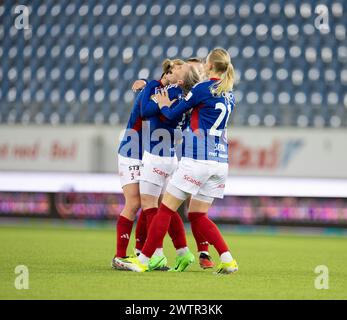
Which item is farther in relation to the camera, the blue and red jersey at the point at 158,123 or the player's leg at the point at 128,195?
the player's leg at the point at 128,195

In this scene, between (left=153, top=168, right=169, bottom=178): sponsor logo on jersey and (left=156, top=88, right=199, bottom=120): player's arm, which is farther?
(left=153, top=168, right=169, bottom=178): sponsor logo on jersey

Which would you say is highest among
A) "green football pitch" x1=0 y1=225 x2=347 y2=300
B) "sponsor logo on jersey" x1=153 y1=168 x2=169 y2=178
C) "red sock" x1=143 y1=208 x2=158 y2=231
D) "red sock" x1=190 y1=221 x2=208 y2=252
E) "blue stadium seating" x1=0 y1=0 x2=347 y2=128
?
"blue stadium seating" x1=0 y1=0 x2=347 y2=128

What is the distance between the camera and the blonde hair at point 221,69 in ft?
22.1

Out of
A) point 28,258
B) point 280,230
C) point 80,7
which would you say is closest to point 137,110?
point 28,258

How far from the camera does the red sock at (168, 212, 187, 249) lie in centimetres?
734

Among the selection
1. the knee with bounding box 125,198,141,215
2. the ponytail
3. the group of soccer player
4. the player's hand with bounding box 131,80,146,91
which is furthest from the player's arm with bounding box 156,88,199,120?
the knee with bounding box 125,198,141,215

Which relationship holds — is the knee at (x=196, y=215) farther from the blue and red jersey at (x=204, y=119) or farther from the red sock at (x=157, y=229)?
the blue and red jersey at (x=204, y=119)

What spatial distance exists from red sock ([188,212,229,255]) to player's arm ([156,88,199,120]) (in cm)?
78

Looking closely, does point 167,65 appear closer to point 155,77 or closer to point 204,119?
point 204,119

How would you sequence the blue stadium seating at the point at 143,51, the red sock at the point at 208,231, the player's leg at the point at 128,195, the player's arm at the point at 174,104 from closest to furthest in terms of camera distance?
the player's arm at the point at 174,104 < the red sock at the point at 208,231 < the player's leg at the point at 128,195 < the blue stadium seating at the point at 143,51

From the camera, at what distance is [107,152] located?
52.1ft

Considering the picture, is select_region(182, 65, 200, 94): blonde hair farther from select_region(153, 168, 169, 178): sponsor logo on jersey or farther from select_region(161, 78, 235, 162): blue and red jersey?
select_region(153, 168, 169, 178): sponsor logo on jersey

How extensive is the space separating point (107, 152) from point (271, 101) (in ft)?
10.9

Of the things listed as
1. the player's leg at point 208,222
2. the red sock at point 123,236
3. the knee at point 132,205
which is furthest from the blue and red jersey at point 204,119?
the red sock at point 123,236
